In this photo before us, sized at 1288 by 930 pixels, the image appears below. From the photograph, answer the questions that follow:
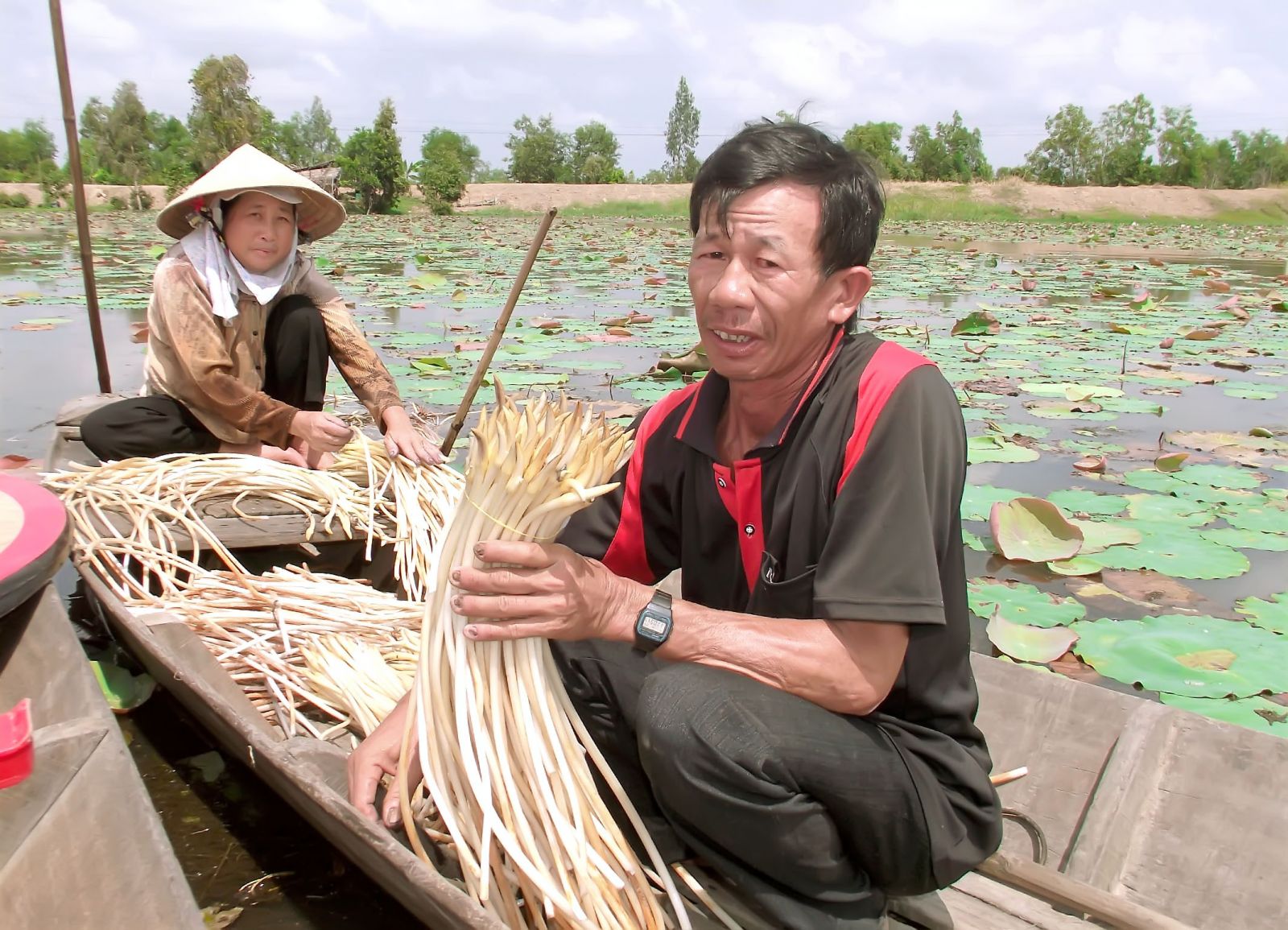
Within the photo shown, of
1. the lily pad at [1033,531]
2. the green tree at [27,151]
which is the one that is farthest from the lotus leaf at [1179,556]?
the green tree at [27,151]

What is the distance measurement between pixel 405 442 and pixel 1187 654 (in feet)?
7.80

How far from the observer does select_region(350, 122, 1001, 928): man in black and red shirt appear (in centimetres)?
133

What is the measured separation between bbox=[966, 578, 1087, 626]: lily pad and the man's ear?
1.65m

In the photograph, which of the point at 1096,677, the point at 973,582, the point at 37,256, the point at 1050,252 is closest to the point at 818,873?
the point at 1096,677

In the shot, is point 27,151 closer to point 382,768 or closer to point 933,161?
point 933,161

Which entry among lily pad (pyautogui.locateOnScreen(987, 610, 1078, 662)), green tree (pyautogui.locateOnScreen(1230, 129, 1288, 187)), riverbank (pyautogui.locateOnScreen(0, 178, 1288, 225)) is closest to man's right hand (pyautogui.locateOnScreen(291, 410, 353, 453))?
lily pad (pyautogui.locateOnScreen(987, 610, 1078, 662))

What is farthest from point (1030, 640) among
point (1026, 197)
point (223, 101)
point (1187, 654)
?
point (1026, 197)

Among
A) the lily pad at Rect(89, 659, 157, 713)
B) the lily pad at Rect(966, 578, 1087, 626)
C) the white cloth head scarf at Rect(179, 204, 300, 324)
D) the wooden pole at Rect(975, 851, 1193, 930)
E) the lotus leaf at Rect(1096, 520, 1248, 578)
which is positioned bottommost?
the lily pad at Rect(89, 659, 157, 713)

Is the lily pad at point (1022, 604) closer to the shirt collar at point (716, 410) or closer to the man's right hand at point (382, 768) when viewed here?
the shirt collar at point (716, 410)

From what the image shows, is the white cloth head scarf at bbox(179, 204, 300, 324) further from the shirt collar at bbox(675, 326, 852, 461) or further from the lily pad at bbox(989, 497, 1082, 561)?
the lily pad at bbox(989, 497, 1082, 561)

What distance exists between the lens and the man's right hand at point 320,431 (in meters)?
3.02

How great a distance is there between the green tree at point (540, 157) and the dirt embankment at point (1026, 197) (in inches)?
584

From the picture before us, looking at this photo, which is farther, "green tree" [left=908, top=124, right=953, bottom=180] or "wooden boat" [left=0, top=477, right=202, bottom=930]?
"green tree" [left=908, top=124, right=953, bottom=180]

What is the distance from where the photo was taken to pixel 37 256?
1396cm
